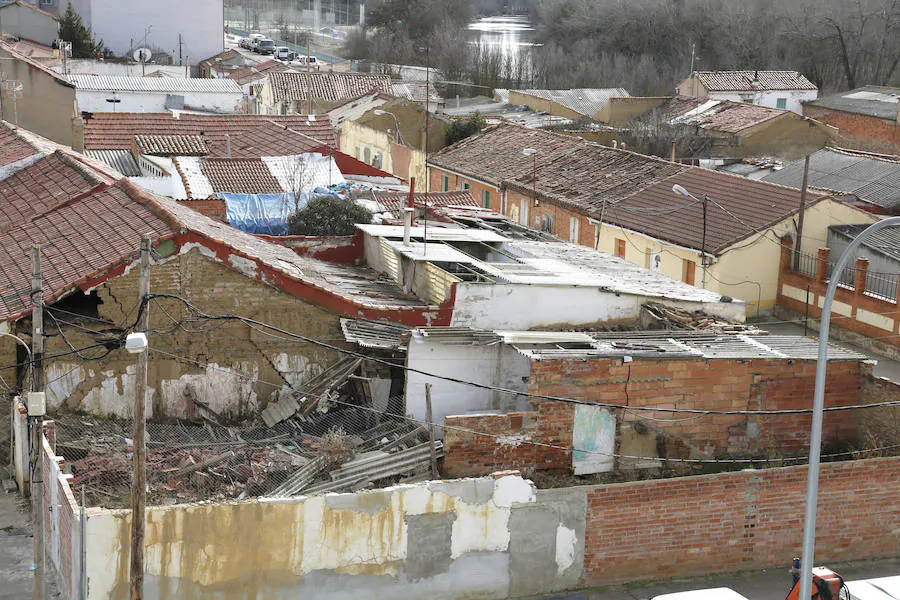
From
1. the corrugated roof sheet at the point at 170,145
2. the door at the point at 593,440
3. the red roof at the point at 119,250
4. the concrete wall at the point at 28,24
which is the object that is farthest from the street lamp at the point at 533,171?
the concrete wall at the point at 28,24

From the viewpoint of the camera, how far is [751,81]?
69.6 meters

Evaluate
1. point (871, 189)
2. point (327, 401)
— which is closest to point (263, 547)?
point (327, 401)

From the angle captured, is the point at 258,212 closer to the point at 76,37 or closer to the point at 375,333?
the point at 375,333

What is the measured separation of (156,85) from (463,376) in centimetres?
3482

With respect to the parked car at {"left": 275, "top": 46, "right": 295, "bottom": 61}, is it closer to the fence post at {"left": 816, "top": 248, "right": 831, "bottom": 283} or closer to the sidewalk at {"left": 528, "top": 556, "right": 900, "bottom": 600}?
the fence post at {"left": 816, "top": 248, "right": 831, "bottom": 283}

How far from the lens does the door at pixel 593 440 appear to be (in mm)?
18391

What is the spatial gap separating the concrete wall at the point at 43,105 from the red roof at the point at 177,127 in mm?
835

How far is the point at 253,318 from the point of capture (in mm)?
19719

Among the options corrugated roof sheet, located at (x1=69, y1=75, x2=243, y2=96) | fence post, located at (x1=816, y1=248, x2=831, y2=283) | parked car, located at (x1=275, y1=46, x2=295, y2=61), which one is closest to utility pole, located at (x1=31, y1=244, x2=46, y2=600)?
fence post, located at (x1=816, y1=248, x2=831, y2=283)

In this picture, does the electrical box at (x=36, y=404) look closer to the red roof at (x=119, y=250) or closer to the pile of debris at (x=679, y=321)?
the red roof at (x=119, y=250)

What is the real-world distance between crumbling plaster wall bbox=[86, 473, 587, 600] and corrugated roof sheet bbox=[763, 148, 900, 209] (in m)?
28.5

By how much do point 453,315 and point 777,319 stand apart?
16811mm

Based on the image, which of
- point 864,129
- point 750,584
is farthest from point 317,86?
point 750,584

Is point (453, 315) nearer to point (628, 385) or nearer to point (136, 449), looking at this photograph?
point (628, 385)
